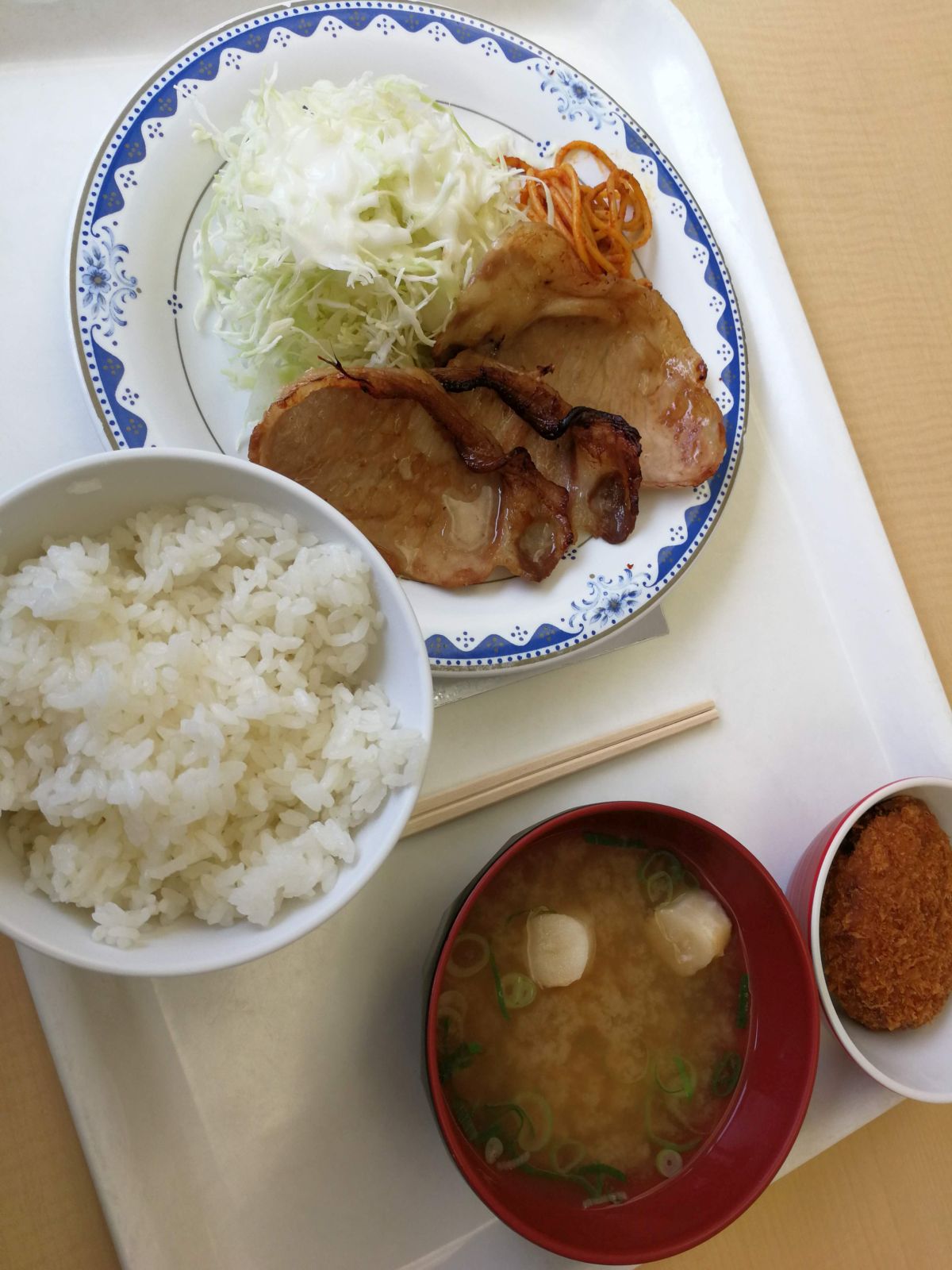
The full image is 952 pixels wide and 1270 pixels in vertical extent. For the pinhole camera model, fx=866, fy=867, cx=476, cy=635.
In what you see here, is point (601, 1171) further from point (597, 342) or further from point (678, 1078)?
point (597, 342)

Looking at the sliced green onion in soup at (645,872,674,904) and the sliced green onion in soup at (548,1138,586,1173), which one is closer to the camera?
the sliced green onion in soup at (548,1138,586,1173)

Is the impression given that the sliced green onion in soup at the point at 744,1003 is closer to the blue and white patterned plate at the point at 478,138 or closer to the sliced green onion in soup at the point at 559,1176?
the sliced green onion in soup at the point at 559,1176

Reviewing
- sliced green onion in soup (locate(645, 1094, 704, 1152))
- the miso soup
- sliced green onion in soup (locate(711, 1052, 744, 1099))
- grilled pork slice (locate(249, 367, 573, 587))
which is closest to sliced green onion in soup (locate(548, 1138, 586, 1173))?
the miso soup

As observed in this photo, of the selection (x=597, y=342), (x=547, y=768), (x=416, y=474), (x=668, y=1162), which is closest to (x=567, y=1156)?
(x=668, y=1162)

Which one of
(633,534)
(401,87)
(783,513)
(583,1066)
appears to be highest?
(401,87)

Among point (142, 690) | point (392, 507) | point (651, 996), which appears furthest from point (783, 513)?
point (142, 690)

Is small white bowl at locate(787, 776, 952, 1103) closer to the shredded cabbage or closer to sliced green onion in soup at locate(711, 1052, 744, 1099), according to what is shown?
sliced green onion in soup at locate(711, 1052, 744, 1099)

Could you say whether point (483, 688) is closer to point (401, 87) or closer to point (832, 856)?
point (832, 856)
